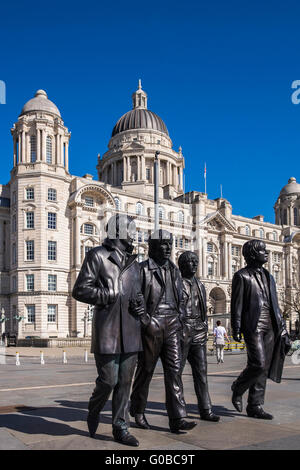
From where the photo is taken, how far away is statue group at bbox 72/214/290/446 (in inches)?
222

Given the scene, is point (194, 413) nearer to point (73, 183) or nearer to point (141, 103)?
point (73, 183)

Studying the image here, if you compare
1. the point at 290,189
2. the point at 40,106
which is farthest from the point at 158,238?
the point at 290,189

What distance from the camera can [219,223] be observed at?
237 feet

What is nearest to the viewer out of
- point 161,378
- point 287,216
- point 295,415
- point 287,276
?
point 295,415

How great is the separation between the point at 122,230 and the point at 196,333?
7.62ft

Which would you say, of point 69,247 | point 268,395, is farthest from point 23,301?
point 268,395

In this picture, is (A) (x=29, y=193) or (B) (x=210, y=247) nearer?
(A) (x=29, y=193)

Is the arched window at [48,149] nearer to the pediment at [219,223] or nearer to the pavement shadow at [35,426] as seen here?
the pediment at [219,223]

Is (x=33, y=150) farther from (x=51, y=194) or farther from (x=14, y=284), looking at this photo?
(x=14, y=284)

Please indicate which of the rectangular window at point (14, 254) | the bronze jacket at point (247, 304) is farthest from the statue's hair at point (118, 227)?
the rectangular window at point (14, 254)

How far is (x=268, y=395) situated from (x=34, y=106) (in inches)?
2082

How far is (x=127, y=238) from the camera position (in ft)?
19.8

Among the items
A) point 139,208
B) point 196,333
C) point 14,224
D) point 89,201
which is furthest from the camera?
point 139,208

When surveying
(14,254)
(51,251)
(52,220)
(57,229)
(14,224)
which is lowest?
(14,254)
